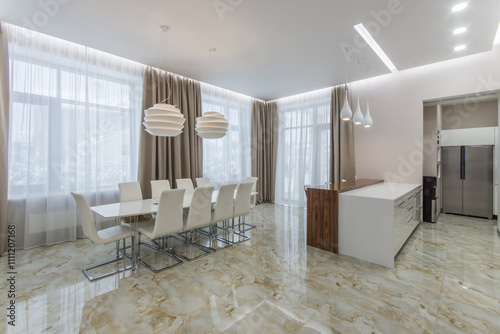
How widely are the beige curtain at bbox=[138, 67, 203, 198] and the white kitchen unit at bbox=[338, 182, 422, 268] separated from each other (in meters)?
3.25

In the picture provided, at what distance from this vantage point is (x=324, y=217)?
128 inches

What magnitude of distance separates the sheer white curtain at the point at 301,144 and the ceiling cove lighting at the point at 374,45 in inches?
62.6

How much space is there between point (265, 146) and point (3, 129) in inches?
217

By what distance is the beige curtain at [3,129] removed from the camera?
304cm

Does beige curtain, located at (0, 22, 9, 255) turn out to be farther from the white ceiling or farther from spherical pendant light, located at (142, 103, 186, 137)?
spherical pendant light, located at (142, 103, 186, 137)

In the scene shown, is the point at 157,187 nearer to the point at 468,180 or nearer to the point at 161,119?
the point at 161,119

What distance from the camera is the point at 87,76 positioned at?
3771 millimetres

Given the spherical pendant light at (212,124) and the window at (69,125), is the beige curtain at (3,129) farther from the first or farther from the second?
the spherical pendant light at (212,124)

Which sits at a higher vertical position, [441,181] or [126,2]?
[126,2]

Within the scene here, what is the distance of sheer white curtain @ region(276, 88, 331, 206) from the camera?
588cm

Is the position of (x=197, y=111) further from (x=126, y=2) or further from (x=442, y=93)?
(x=442, y=93)

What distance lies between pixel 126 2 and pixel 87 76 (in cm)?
182

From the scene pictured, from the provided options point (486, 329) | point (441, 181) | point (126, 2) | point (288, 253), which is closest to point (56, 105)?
point (126, 2)

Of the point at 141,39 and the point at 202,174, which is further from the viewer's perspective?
the point at 202,174
